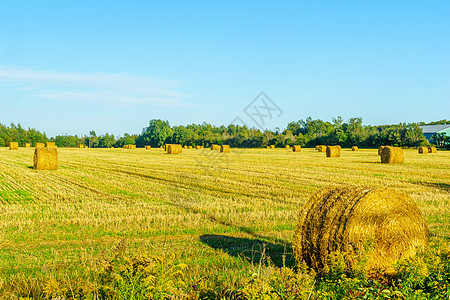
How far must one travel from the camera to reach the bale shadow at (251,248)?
7.37 meters

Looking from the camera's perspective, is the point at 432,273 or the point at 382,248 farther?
the point at 382,248

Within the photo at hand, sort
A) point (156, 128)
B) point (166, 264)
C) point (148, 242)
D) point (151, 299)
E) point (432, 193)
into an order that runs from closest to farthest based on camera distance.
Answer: point (151, 299), point (166, 264), point (148, 242), point (432, 193), point (156, 128)

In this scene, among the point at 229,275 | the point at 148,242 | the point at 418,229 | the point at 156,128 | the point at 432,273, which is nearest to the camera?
the point at 432,273

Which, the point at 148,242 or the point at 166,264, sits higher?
the point at 166,264

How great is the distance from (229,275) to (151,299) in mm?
2189

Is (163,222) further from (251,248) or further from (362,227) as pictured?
(362,227)

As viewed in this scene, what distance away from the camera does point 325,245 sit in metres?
6.64

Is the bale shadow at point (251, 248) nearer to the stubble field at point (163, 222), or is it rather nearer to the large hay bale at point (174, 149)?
the stubble field at point (163, 222)

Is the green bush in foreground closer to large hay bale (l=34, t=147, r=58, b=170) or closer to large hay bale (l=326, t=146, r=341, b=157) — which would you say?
large hay bale (l=34, t=147, r=58, b=170)

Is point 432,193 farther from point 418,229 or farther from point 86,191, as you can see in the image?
point 86,191

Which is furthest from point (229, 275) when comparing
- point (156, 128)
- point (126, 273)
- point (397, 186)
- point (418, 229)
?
point (156, 128)

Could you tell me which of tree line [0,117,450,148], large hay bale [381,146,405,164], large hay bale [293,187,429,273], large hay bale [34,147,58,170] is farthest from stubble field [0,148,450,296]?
tree line [0,117,450,148]

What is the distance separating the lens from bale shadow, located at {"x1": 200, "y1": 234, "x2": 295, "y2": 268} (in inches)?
290

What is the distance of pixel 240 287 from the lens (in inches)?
196
